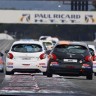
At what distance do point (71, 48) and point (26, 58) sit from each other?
6.85ft

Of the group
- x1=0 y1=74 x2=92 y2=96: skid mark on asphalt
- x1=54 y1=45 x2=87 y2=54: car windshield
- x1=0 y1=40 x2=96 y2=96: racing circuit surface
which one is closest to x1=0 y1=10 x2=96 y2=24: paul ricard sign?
x1=54 y1=45 x2=87 y2=54: car windshield

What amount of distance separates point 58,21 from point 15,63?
201 feet

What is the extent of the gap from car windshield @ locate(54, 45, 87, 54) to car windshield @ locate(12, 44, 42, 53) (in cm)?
162

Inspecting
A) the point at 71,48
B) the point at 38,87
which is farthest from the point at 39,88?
Answer: the point at 71,48

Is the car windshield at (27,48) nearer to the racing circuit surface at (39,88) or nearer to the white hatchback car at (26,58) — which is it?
the white hatchback car at (26,58)

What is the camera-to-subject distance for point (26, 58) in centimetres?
2244

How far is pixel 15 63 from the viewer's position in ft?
73.4

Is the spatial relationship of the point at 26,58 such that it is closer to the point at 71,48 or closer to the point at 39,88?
the point at 71,48

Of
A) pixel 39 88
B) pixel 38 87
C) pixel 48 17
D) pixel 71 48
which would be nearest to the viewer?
pixel 39 88

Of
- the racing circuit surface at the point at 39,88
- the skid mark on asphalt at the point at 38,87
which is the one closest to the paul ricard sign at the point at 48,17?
the racing circuit surface at the point at 39,88

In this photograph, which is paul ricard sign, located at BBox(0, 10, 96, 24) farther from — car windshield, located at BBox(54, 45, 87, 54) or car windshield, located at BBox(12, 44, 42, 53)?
car windshield, located at BBox(54, 45, 87, 54)

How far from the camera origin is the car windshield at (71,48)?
826 inches

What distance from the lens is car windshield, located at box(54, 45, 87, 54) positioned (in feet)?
68.8

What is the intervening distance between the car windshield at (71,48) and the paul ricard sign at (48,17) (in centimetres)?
6169
